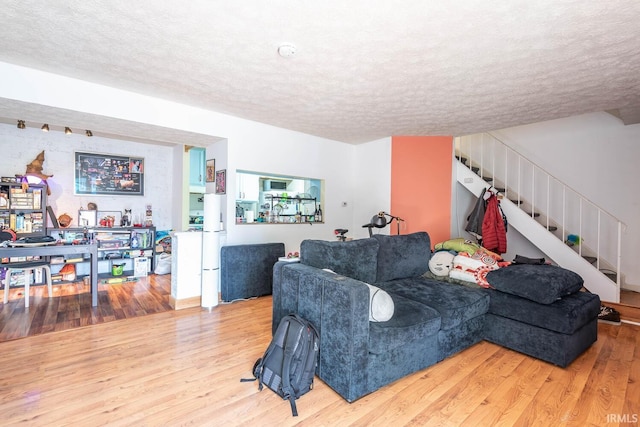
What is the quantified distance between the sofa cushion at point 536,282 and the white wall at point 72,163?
5.64 m

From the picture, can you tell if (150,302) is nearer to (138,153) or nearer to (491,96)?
(138,153)

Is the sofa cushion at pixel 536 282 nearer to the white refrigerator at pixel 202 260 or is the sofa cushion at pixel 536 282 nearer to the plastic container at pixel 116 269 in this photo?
the white refrigerator at pixel 202 260

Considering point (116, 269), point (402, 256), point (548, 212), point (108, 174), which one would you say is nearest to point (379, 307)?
point (402, 256)

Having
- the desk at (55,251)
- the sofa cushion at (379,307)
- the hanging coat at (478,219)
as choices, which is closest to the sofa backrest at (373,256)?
the sofa cushion at (379,307)

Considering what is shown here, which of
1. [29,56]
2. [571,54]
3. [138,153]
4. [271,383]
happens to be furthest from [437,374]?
[138,153]

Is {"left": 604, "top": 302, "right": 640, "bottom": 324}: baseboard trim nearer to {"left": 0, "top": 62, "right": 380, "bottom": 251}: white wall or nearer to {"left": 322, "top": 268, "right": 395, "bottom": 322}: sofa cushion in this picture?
{"left": 0, "top": 62, "right": 380, "bottom": 251}: white wall

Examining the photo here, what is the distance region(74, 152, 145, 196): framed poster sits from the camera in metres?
4.96

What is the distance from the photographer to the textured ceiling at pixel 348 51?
5.95 ft

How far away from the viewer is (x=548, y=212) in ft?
15.3

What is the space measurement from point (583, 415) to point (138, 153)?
6.62m

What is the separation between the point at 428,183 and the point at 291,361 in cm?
373

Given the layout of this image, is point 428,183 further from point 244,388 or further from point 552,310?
point 244,388

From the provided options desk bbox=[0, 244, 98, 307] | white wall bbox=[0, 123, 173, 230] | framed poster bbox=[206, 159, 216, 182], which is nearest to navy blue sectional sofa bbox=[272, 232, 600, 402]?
framed poster bbox=[206, 159, 216, 182]

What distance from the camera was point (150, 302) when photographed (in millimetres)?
3814
